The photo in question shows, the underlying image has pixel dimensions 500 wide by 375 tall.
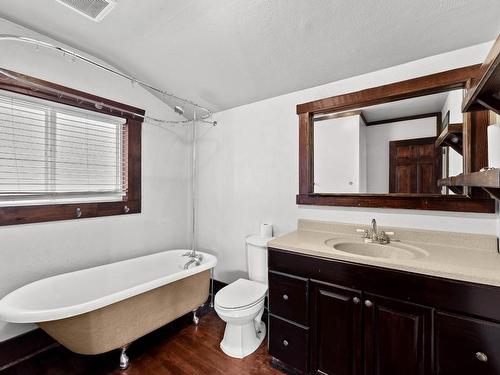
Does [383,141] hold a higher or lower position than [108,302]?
higher

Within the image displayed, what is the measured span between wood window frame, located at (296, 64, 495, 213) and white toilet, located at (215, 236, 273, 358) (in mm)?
664

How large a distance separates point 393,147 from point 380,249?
73cm

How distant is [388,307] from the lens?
127 cm

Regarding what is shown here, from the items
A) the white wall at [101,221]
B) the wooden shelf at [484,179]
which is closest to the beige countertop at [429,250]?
the wooden shelf at [484,179]

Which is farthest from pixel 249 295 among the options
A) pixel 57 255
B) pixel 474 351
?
pixel 57 255

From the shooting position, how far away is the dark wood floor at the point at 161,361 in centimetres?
165

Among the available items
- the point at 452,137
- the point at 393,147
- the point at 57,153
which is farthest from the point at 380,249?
the point at 57,153

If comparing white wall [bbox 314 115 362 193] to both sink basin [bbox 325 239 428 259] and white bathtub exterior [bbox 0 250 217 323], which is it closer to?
sink basin [bbox 325 239 428 259]

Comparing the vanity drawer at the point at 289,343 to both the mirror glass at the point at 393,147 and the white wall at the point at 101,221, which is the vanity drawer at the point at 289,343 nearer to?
the mirror glass at the point at 393,147

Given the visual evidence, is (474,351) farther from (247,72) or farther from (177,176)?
(177,176)

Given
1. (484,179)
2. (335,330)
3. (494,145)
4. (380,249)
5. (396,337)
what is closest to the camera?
(484,179)

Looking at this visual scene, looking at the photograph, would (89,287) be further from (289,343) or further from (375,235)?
(375,235)

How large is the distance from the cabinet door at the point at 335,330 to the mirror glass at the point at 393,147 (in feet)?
2.75

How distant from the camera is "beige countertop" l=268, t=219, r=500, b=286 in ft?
3.68
